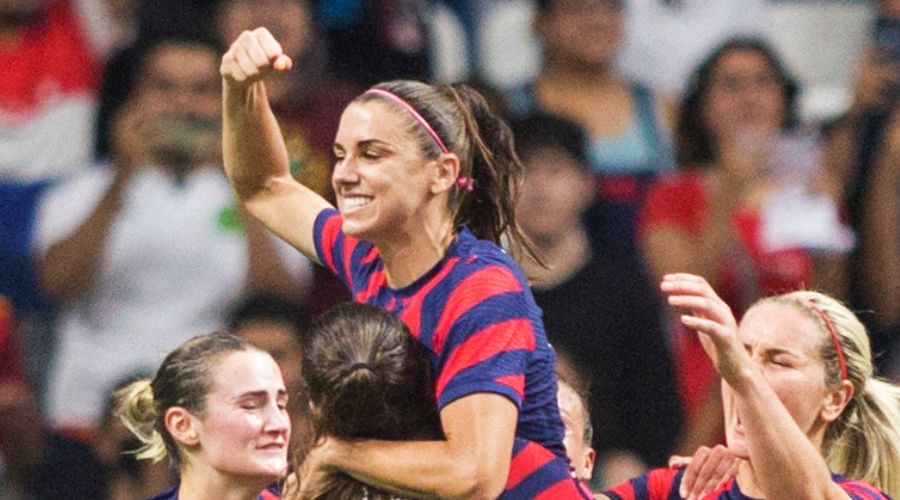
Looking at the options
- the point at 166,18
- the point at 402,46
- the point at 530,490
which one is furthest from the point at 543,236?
the point at 530,490

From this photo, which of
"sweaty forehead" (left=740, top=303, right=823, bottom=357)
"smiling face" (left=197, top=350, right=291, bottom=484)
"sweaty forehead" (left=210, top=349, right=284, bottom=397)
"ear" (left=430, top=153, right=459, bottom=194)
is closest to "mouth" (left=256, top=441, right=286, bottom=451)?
"smiling face" (left=197, top=350, right=291, bottom=484)

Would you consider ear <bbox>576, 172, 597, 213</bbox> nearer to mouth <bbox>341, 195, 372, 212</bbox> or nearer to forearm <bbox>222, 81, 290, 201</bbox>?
forearm <bbox>222, 81, 290, 201</bbox>

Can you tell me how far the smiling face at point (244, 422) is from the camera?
364 centimetres

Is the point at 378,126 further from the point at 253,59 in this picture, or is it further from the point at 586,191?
the point at 586,191

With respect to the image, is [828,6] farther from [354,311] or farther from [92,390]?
[354,311]

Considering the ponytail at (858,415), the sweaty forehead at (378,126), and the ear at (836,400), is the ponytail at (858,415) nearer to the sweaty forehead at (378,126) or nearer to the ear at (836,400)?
the ear at (836,400)

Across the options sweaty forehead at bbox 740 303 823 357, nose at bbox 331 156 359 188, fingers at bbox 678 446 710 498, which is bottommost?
fingers at bbox 678 446 710 498

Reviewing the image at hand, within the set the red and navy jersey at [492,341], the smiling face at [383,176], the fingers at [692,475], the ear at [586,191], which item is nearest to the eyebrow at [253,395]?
the red and navy jersey at [492,341]

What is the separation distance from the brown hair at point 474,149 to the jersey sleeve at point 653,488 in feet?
1.95

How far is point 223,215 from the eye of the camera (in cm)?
578

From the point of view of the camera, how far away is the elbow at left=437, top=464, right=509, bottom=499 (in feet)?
10.3

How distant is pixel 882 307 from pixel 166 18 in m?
2.33

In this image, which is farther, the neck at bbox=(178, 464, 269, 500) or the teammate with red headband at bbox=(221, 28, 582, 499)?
the neck at bbox=(178, 464, 269, 500)

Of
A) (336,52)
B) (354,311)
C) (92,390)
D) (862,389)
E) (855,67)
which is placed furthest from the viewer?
(855,67)
